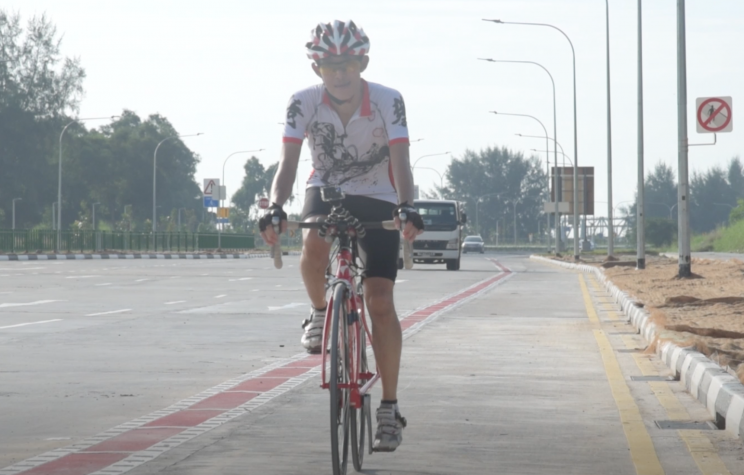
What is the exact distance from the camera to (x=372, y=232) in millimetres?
5840

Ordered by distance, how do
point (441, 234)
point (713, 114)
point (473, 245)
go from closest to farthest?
point (713, 114) → point (441, 234) → point (473, 245)

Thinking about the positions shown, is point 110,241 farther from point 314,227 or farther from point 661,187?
point 661,187

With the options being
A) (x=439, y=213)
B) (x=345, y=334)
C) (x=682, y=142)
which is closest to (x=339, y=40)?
(x=345, y=334)

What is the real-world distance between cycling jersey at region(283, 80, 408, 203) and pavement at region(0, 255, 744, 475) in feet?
4.23

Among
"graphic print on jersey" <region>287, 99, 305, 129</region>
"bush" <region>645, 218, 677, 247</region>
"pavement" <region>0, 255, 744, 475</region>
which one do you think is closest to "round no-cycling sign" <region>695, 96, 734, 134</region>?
"pavement" <region>0, 255, 744, 475</region>

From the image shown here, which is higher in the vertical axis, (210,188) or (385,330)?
(210,188)

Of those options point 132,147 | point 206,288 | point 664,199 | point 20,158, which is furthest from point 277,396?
point 664,199

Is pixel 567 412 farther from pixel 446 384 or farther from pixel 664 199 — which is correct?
pixel 664 199

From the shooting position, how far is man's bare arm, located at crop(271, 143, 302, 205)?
230 inches

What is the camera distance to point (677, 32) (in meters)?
24.1

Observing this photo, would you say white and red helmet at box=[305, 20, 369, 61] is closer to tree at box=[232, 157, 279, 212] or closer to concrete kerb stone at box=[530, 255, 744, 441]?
concrete kerb stone at box=[530, 255, 744, 441]

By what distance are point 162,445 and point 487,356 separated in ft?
17.5

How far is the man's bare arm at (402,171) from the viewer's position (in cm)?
579

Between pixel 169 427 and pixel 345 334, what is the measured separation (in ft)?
6.34
